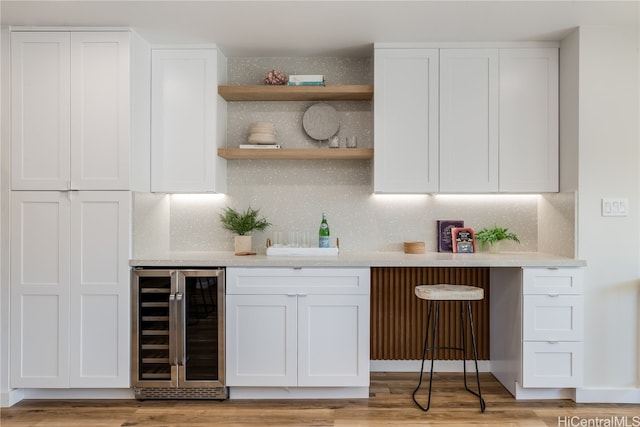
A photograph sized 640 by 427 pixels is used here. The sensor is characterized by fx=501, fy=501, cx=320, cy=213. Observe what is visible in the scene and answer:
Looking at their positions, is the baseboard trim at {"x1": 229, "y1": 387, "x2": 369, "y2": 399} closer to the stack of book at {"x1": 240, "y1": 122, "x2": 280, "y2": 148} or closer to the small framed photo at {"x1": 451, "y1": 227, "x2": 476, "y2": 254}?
the small framed photo at {"x1": 451, "y1": 227, "x2": 476, "y2": 254}

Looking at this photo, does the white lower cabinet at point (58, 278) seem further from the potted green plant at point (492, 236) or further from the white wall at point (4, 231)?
the potted green plant at point (492, 236)

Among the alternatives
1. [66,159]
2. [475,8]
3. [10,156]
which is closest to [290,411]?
[66,159]

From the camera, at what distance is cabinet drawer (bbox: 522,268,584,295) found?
316 centimetres

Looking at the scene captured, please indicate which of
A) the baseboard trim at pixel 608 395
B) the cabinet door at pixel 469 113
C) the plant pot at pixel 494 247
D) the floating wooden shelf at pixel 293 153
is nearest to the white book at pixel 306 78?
the floating wooden shelf at pixel 293 153

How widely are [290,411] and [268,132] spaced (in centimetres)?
193

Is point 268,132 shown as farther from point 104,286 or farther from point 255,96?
point 104,286

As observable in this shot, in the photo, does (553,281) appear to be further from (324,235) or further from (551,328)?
(324,235)

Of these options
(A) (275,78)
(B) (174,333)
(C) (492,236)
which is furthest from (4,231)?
(C) (492,236)

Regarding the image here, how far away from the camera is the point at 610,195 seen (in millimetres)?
3211

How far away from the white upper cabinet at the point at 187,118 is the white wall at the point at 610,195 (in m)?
2.46

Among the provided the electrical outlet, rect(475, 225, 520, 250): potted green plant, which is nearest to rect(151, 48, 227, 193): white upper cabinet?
rect(475, 225, 520, 250): potted green plant

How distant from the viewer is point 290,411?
3100 mm

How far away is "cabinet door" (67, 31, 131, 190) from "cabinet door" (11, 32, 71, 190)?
0.21 ft

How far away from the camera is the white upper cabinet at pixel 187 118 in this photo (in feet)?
11.6
